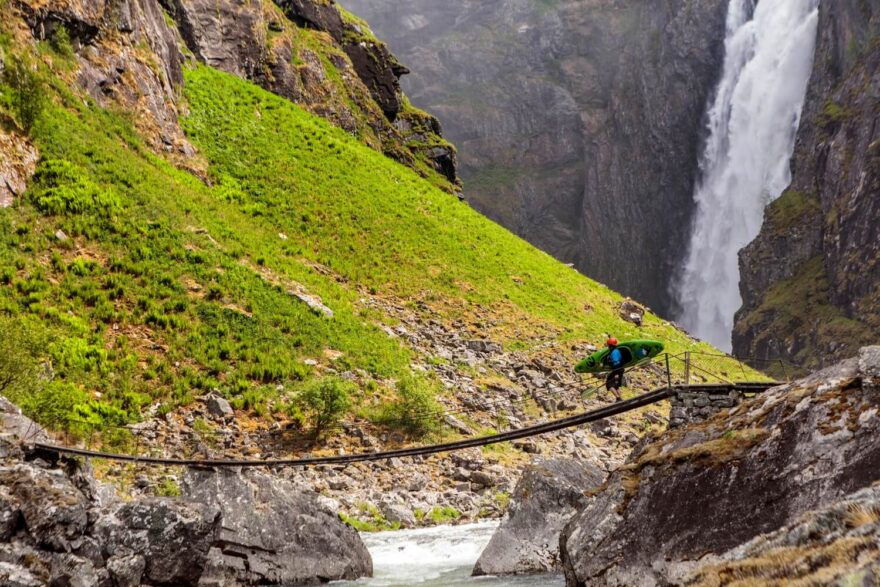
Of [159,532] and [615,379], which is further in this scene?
[615,379]

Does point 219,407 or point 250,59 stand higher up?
point 250,59

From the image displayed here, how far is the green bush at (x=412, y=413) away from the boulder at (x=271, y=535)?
791cm

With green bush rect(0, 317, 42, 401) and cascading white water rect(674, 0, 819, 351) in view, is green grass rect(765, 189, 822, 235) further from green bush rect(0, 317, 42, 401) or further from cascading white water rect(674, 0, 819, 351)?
green bush rect(0, 317, 42, 401)

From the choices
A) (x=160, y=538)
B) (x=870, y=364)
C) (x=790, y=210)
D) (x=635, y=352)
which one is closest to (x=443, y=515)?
(x=635, y=352)

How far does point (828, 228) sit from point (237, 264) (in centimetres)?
8048

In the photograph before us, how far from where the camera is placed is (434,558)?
15.2 meters

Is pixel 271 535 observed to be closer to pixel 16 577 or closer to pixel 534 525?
pixel 16 577

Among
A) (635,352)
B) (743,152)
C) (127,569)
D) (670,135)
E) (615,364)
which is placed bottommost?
(127,569)

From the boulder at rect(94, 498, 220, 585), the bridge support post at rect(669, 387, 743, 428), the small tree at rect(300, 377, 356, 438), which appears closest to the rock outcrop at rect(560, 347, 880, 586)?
the bridge support post at rect(669, 387, 743, 428)

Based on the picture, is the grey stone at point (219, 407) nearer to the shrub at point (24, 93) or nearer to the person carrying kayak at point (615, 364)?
the person carrying kayak at point (615, 364)

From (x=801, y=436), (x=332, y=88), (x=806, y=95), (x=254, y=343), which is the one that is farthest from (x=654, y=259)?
(x=801, y=436)

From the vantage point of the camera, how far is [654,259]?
383 ft

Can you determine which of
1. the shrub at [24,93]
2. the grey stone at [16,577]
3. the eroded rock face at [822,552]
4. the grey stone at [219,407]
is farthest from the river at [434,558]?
the shrub at [24,93]

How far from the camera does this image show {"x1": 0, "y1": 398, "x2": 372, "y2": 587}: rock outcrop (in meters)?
10.0
